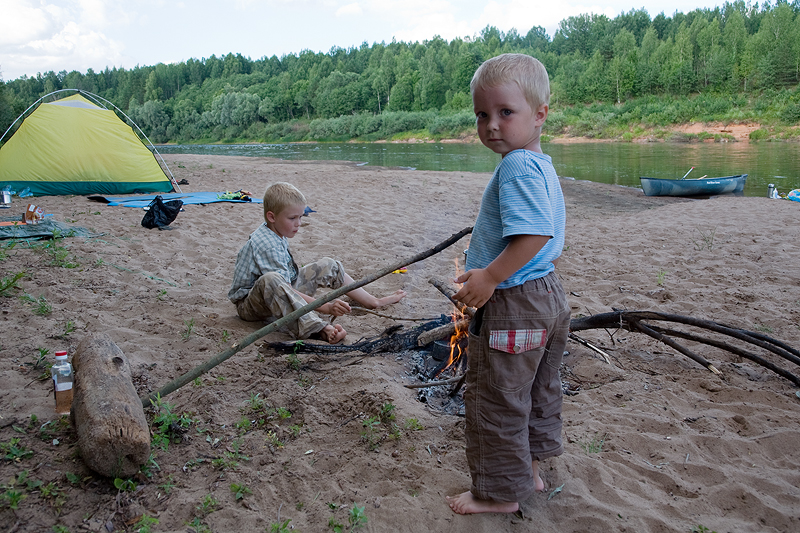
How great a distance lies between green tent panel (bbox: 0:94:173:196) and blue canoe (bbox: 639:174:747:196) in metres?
11.8

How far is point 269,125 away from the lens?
74.1 m

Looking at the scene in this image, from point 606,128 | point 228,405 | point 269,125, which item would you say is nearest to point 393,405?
point 228,405

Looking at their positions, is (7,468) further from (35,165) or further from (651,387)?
(35,165)

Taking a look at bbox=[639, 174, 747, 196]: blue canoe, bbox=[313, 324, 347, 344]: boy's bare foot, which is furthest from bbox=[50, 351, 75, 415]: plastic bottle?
bbox=[639, 174, 747, 196]: blue canoe

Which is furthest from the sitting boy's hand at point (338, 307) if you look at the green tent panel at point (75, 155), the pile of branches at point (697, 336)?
the green tent panel at point (75, 155)

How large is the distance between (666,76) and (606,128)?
19.7 m

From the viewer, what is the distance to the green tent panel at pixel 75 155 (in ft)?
30.5

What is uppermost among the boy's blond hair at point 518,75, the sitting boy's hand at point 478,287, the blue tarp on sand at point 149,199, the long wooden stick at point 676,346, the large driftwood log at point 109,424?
the boy's blond hair at point 518,75

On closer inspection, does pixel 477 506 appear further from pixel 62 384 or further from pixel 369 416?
pixel 62 384

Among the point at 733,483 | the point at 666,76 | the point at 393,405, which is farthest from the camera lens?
the point at 666,76

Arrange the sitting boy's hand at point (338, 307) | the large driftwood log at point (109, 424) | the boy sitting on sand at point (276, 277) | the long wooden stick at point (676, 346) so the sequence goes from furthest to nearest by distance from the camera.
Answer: the boy sitting on sand at point (276, 277), the sitting boy's hand at point (338, 307), the long wooden stick at point (676, 346), the large driftwood log at point (109, 424)

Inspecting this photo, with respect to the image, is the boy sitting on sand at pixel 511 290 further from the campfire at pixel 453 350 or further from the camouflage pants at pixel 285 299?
the camouflage pants at pixel 285 299

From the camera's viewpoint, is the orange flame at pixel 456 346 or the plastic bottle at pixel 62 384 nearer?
the plastic bottle at pixel 62 384

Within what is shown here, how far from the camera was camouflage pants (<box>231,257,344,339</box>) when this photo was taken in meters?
3.40
